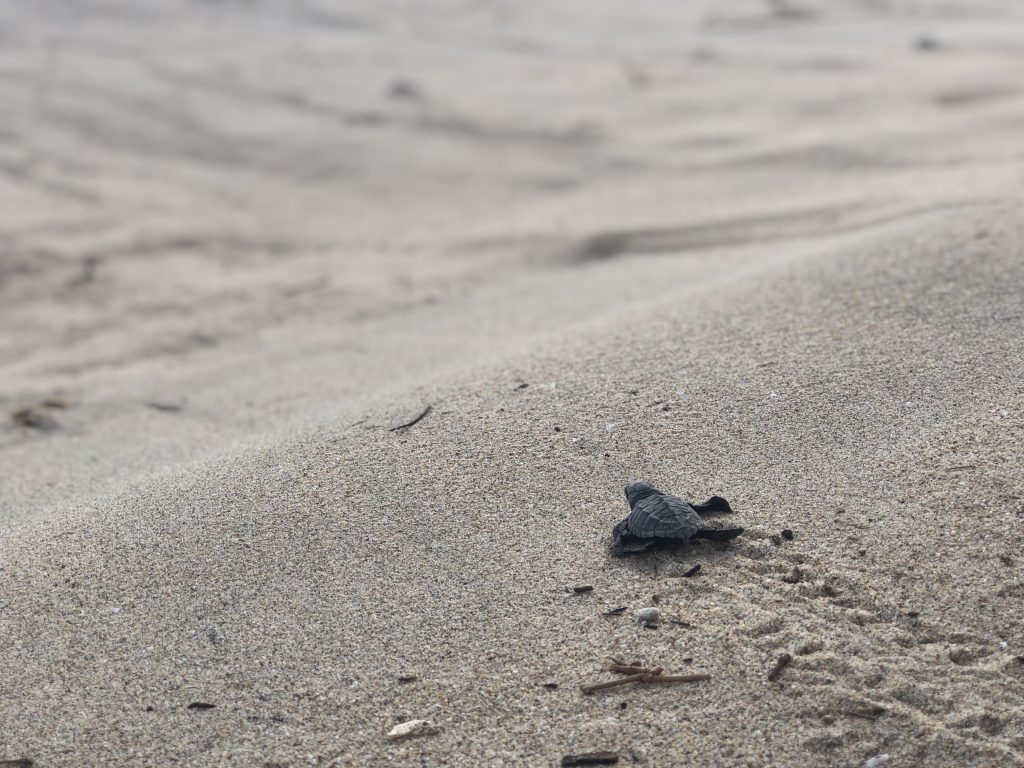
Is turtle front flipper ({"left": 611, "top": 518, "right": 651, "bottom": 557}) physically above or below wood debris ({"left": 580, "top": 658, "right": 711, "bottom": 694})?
above

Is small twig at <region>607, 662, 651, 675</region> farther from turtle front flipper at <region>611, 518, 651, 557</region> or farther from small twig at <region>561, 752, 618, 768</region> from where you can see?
turtle front flipper at <region>611, 518, 651, 557</region>

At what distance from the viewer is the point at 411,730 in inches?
68.2

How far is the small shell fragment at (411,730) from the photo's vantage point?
173cm

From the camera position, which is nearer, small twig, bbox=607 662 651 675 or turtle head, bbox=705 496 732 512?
small twig, bbox=607 662 651 675

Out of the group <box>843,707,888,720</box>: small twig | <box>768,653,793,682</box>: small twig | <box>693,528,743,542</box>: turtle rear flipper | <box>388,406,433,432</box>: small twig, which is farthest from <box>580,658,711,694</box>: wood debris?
<box>388,406,433,432</box>: small twig

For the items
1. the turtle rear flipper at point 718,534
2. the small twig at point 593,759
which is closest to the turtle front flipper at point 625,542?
the turtle rear flipper at point 718,534

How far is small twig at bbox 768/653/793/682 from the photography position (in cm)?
176

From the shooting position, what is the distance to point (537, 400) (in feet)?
8.76

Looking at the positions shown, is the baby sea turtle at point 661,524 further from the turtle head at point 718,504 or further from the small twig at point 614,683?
the small twig at point 614,683

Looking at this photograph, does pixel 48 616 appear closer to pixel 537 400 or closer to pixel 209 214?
pixel 537 400

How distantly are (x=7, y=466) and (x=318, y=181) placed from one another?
3.27 m

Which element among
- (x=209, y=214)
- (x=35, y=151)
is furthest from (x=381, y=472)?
(x=35, y=151)

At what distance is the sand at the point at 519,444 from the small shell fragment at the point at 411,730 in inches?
0.6

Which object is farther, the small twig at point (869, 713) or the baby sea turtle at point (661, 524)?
the baby sea turtle at point (661, 524)
